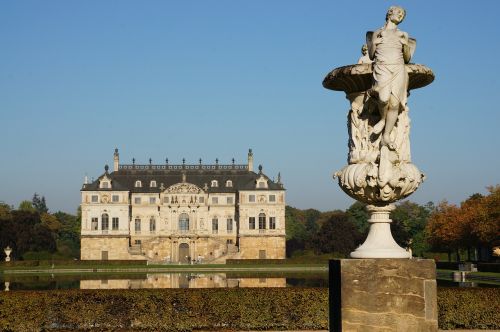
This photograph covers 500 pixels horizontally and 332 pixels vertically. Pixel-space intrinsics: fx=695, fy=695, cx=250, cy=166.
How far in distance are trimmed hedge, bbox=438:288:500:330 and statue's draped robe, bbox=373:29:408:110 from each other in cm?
954

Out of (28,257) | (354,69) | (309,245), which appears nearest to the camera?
(354,69)

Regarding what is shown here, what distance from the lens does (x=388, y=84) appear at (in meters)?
6.40

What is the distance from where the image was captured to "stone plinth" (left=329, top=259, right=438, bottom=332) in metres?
6.13

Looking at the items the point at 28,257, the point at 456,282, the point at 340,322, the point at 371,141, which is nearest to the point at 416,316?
the point at 340,322

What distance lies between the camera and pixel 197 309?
15.2 metres

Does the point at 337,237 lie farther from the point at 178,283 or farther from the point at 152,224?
the point at 178,283

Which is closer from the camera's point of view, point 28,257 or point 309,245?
point 28,257

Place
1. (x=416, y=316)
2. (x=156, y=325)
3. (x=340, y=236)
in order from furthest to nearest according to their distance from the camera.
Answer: (x=340, y=236)
(x=156, y=325)
(x=416, y=316)

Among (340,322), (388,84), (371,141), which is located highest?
(388,84)

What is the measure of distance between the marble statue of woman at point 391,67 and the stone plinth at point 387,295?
3.86 feet

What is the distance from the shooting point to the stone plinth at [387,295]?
241 inches

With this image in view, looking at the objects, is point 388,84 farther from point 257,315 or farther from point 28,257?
point 28,257

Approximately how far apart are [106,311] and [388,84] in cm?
1055

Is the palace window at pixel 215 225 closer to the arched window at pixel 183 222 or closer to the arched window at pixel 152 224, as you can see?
the arched window at pixel 183 222
